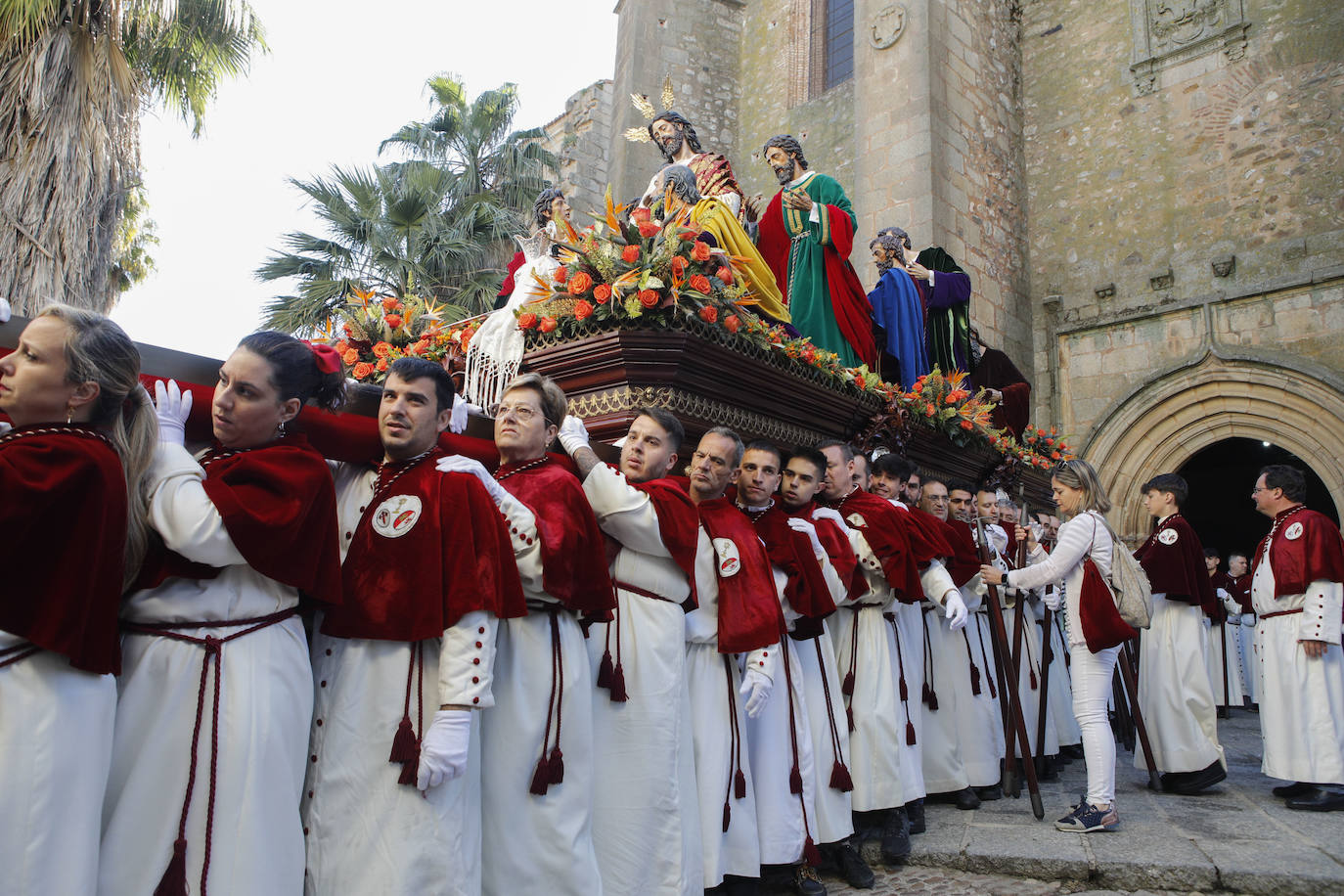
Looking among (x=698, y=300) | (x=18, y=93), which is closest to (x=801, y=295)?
(x=698, y=300)

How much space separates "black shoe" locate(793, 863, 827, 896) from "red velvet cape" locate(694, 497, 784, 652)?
0.99m

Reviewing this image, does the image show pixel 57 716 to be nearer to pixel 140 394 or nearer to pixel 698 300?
pixel 140 394

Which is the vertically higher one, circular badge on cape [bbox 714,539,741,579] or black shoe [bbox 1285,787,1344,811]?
A: circular badge on cape [bbox 714,539,741,579]

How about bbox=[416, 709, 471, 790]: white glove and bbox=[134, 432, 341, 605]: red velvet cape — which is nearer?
bbox=[134, 432, 341, 605]: red velvet cape

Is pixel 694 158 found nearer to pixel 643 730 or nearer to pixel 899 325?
pixel 899 325

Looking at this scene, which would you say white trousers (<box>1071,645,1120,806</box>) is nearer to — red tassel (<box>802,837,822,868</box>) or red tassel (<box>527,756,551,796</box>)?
red tassel (<box>802,837,822,868</box>)

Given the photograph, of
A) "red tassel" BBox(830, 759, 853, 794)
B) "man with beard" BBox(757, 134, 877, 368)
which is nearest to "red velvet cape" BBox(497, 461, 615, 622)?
"red tassel" BBox(830, 759, 853, 794)

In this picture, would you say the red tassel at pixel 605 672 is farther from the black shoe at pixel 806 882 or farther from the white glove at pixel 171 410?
the white glove at pixel 171 410

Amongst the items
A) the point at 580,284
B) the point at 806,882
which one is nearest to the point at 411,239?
the point at 580,284

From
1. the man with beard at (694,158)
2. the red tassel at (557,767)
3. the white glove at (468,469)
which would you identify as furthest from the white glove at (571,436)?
the man with beard at (694,158)

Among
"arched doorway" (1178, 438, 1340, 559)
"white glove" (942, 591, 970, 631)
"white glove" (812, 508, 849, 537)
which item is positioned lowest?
"white glove" (942, 591, 970, 631)

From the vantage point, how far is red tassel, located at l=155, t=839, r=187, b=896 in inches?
82.1

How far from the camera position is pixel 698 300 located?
16.0ft

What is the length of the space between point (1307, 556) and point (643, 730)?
4206mm
